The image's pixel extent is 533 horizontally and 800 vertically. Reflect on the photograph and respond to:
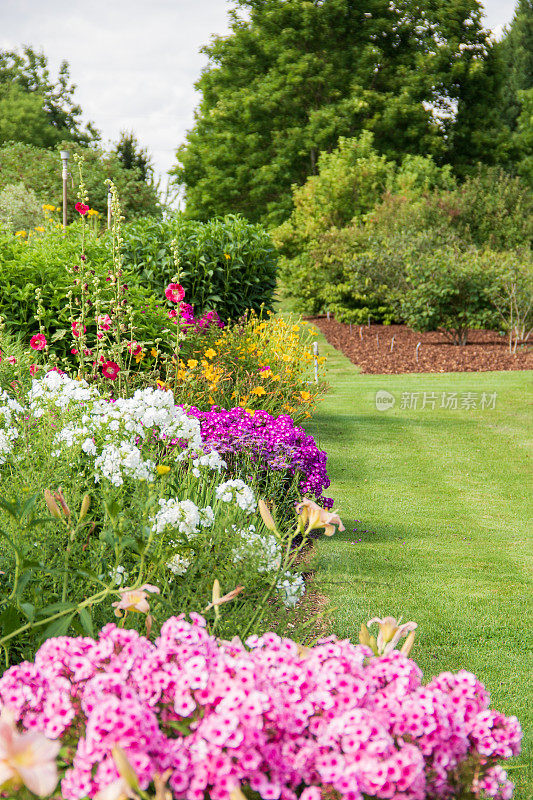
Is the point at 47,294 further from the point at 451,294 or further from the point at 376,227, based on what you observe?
the point at 376,227

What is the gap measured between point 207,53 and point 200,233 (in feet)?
80.2

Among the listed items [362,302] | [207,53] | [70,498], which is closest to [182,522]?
[70,498]

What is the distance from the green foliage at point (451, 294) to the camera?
14789 millimetres

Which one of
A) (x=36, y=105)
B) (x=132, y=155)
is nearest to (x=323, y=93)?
(x=132, y=155)

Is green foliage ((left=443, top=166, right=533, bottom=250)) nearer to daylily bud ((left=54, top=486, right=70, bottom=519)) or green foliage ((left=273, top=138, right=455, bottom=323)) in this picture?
green foliage ((left=273, top=138, right=455, bottom=323))

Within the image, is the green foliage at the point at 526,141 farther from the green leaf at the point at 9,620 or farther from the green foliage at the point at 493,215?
the green leaf at the point at 9,620

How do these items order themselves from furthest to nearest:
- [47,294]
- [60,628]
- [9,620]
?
[47,294] < [9,620] < [60,628]

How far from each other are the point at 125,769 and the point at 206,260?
715 centimetres

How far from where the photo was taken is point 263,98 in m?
27.7

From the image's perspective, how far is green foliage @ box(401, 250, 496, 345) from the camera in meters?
14.8

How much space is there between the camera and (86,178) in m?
26.1

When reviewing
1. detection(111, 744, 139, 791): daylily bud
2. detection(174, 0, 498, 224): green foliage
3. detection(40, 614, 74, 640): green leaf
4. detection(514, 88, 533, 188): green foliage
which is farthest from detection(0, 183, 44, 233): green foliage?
detection(111, 744, 139, 791): daylily bud

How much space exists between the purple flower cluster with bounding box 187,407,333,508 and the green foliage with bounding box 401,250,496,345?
34.7 feet

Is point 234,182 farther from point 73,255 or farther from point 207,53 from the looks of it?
point 73,255
